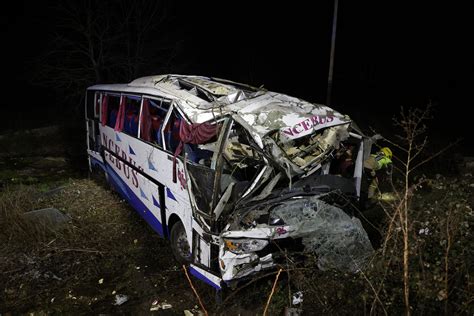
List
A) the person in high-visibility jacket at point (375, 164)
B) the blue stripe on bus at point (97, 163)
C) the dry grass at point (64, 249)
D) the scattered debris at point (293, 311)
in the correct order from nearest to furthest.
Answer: the scattered debris at point (293, 311) → the dry grass at point (64, 249) → the person in high-visibility jacket at point (375, 164) → the blue stripe on bus at point (97, 163)

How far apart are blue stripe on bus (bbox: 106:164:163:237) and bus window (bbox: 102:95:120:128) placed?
90 centimetres

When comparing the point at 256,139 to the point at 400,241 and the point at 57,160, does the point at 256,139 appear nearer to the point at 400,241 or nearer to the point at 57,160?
the point at 400,241

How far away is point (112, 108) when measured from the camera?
23.0ft

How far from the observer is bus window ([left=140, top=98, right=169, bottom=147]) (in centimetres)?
501

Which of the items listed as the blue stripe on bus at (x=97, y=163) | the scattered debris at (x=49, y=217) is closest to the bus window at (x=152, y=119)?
the scattered debris at (x=49, y=217)

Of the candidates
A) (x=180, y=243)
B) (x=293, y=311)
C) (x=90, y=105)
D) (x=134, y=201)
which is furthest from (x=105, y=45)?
(x=293, y=311)

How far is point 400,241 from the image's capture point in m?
3.69

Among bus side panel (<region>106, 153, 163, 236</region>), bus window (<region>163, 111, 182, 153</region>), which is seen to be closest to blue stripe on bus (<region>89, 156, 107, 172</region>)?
bus side panel (<region>106, 153, 163, 236</region>)

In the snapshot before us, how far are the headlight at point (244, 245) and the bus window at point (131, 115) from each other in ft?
8.99

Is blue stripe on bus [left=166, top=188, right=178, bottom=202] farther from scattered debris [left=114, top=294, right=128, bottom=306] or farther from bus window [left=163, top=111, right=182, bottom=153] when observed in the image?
scattered debris [left=114, top=294, right=128, bottom=306]

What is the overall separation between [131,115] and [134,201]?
1.39m

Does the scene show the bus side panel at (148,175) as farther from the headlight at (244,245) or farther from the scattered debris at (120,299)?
the scattered debris at (120,299)

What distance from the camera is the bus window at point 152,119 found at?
5.01 meters

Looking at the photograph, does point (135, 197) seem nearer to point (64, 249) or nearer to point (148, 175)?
point (148, 175)
